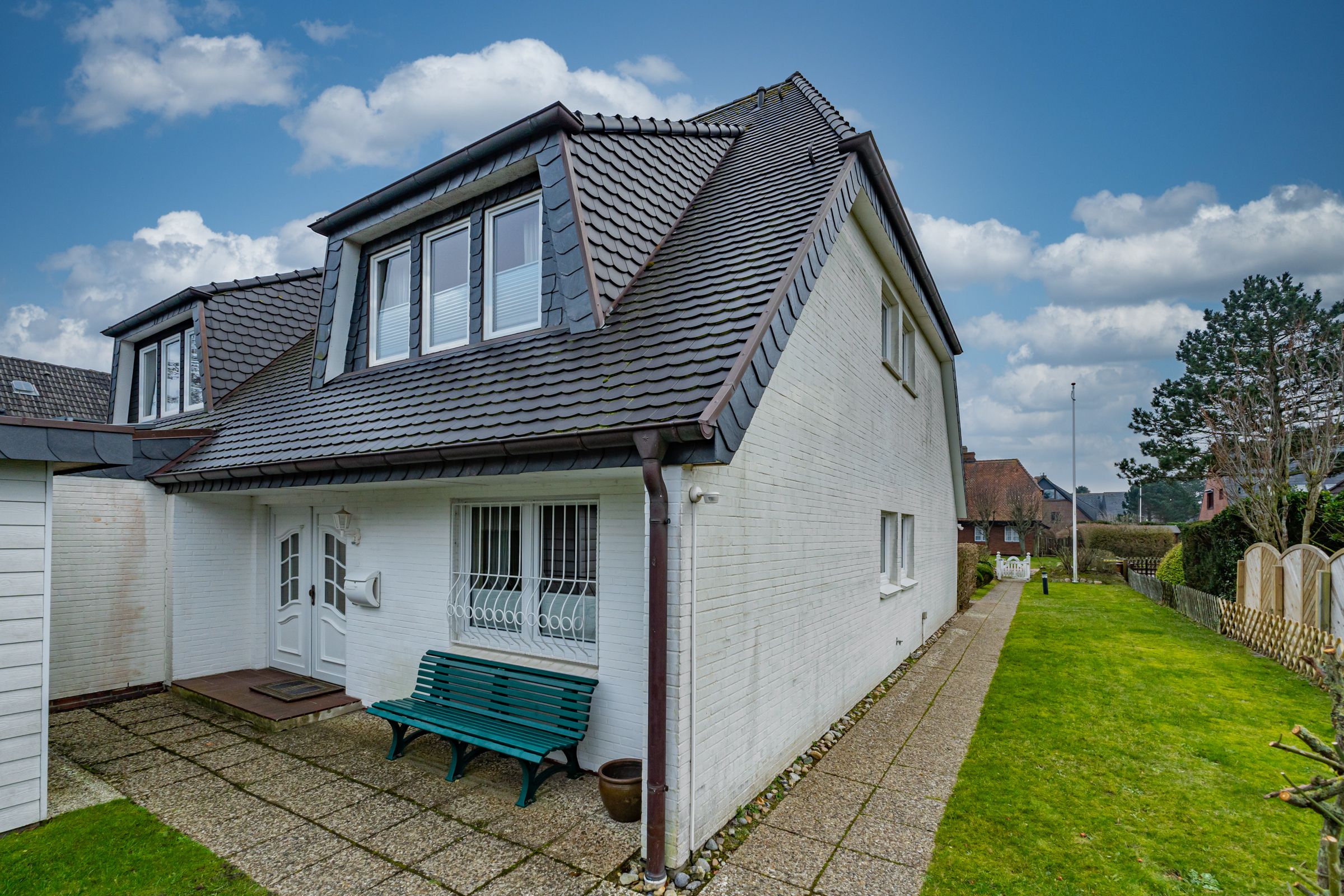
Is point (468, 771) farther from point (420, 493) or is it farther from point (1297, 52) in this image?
point (1297, 52)

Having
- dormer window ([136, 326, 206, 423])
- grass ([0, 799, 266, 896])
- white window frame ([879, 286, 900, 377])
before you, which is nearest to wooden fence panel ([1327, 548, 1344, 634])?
white window frame ([879, 286, 900, 377])

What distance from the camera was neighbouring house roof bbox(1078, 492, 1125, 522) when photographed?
68.2 metres

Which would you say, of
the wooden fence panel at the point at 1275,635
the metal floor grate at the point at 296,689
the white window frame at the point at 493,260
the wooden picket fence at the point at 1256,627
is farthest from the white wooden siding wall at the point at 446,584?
the wooden fence panel at the point at 1275,635

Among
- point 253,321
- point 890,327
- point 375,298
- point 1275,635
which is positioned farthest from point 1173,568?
point 253,321

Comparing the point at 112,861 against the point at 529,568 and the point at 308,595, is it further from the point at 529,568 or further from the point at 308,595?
the point at 308,595

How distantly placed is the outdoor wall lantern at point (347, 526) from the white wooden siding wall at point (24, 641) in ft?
9.22

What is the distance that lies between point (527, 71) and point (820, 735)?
1242 cm

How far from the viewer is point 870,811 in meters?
5.15

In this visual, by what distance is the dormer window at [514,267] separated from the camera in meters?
6.88

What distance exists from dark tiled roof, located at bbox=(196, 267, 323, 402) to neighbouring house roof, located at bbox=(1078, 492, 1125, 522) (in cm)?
5422

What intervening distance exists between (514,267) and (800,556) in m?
4.48

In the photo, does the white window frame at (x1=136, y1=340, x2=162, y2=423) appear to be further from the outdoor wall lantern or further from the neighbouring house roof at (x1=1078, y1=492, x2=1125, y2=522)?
the neighbouring house roof at (x1=1078, y1=492, x2=1125, y2=522)

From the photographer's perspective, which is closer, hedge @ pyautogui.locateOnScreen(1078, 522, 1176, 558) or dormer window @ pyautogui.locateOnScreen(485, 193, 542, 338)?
dormer window @ pyautogui.locateOnScreen(485, 193, 542, 338)

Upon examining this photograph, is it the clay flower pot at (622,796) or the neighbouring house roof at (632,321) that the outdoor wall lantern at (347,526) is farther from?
the clay flower pot at (622,796)
